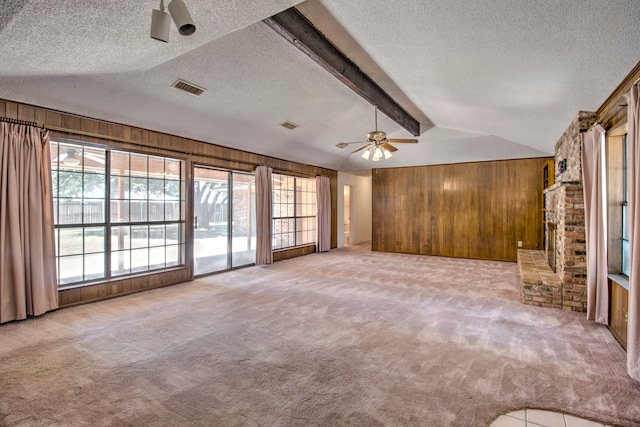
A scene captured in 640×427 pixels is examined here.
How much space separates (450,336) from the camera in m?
3.16

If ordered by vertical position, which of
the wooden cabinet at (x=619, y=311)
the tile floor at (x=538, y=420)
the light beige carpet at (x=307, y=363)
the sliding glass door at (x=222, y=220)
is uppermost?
the sliding glass door at (x=222, y=220)

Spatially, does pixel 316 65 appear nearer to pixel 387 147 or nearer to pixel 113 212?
pixel 387 147

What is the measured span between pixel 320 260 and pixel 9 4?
6498 millimetres

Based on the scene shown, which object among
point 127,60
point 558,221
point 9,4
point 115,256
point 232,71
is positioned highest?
point 232,71

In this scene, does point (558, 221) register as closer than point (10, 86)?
No

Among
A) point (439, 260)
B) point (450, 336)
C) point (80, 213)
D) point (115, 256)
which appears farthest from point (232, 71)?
point (439, 260)

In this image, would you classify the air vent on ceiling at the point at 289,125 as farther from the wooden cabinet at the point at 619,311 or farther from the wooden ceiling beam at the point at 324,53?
the wooden cabinet at the point at 619,311

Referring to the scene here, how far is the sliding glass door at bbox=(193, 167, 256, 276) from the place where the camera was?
5859mm

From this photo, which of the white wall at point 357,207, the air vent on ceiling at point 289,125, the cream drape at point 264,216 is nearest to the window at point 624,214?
the air vent on ceiling at point 289,125

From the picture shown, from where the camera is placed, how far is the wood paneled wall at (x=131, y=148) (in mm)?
3845

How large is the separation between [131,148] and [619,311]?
21.0 ft

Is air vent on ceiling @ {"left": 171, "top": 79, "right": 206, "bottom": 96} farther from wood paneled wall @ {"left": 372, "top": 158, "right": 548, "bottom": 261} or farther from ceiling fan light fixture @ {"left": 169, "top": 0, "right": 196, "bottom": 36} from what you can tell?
wood paneled wall @ {"left": 372, "top": 158, "right": 548, "bottom": 261}

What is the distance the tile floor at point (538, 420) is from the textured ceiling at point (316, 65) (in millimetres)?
2618

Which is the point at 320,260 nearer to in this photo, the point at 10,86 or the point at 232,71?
the point at 232,71
